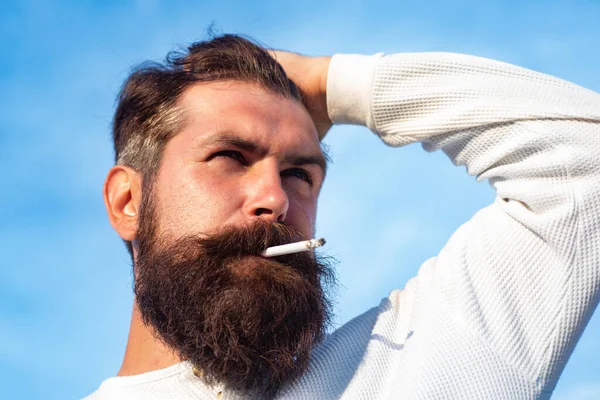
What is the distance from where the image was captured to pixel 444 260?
88.7 inches

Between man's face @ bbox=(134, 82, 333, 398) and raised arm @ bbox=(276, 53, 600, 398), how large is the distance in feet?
0.97

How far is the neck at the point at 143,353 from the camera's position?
2.31 metres

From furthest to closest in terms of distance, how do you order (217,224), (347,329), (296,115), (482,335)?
(296,115), (347,329), (217,224), (482,335)

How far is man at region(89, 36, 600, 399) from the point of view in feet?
6.75

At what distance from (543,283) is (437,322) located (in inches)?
12.6

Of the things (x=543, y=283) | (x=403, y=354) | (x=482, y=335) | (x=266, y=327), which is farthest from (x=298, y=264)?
(x=543, y=283)

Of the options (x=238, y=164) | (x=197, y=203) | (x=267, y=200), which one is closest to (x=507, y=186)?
(x=267, y=200)

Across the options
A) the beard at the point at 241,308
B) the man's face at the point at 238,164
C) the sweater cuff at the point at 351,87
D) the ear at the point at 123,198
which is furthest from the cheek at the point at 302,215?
the ear at the point at 123,198

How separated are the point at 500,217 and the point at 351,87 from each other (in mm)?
681

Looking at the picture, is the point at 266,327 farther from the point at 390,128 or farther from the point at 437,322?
the point at 390,128

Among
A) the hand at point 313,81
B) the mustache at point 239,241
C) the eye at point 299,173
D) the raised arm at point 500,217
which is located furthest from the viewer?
the hand at point 313,81

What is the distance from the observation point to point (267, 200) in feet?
7.33

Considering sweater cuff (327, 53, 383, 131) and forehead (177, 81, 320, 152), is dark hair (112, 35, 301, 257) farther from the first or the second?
sweater cuff (327, 53, 383, 131)

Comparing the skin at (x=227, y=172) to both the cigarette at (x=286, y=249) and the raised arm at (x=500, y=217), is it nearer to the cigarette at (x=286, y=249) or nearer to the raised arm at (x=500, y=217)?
the cigarette at (x=286, y=249)
